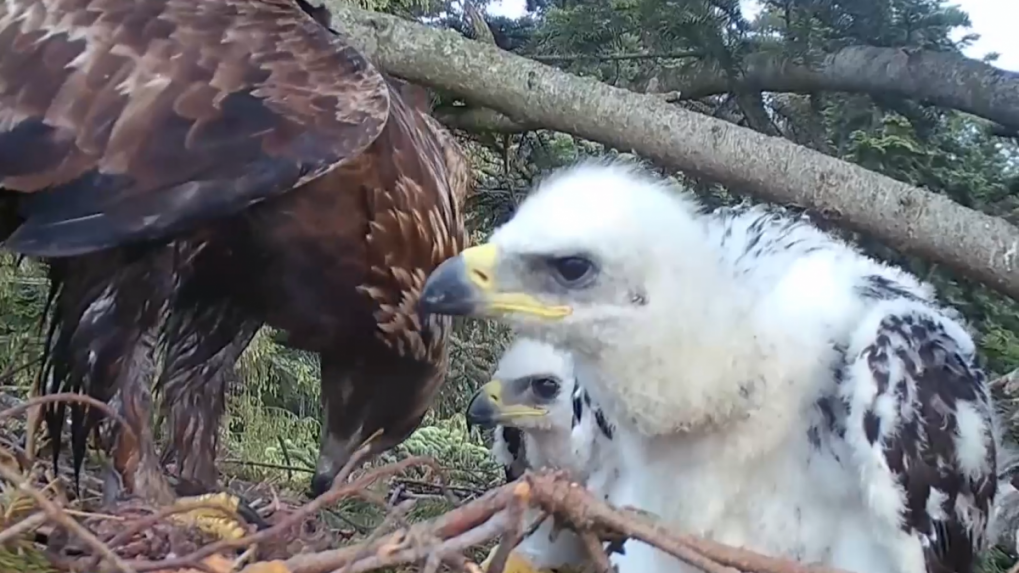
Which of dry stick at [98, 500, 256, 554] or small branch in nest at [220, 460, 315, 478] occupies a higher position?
dry stick at [98, 500, 256, 554]

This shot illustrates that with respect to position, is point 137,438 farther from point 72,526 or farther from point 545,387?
point 72,526

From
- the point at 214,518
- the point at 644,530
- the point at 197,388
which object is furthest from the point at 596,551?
the point at 197,388

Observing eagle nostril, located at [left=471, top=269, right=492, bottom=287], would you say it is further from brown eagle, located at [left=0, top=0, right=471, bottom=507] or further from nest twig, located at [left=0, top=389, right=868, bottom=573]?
brown eagle, located at [left=0, top=0, right=471, bottom=507]

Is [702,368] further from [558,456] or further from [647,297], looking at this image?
[558,456]

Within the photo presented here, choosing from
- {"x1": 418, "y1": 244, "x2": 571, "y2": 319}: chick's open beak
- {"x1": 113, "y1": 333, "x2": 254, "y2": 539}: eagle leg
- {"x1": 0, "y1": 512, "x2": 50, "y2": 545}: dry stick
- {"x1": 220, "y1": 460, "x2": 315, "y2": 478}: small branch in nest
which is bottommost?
{"x1": 220, "y1": 460, "x2": 315, "y2": 478}: small branch in nest

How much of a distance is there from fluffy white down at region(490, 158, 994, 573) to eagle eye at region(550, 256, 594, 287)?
0.06ft

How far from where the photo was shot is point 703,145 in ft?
10.7

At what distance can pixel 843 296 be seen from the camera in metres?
2.57

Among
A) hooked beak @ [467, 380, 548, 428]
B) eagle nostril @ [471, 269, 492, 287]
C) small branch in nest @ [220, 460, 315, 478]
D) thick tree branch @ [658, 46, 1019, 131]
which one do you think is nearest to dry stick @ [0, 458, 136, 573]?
eagle nostril @ [471, 269, 492, 287]

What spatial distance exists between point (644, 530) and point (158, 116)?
71.0 inches

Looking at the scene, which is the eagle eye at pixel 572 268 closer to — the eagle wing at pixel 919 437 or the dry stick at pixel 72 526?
the eagle wing at pixel 919 437

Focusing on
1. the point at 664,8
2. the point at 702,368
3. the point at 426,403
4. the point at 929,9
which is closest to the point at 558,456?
the point at 426,403

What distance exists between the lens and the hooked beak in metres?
3.27

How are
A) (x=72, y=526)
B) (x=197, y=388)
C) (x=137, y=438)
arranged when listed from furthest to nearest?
(x=197, y=388)
(x=137, y=438)
(x=72, y=526)
